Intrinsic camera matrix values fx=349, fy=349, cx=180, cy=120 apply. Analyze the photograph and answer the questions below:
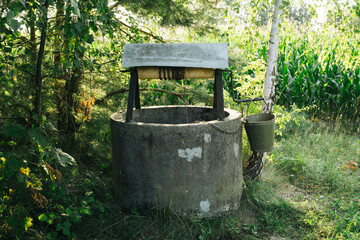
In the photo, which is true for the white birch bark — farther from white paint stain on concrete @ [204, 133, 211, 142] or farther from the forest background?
white paint stain on concrete @ [204, 133, 211, 142]

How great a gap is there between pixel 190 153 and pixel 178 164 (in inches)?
5.9

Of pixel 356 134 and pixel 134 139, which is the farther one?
pixel 356 134

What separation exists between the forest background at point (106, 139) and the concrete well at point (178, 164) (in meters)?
0.15

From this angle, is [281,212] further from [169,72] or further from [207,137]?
[169,72]

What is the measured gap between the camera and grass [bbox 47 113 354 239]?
3242 mm

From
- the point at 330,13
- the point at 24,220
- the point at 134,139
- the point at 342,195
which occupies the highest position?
the point at 330,13

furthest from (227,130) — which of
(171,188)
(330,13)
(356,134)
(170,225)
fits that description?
(356,134)

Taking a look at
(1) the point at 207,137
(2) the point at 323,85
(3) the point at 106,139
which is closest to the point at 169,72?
(1) the point at 207,137

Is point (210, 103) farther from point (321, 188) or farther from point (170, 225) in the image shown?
point (170, 225)

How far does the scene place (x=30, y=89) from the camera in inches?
151

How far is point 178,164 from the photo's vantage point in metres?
3.22

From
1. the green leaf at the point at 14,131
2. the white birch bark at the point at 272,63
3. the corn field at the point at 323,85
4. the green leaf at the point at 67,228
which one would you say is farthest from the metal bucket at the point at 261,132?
the corn field at the point at 323,85

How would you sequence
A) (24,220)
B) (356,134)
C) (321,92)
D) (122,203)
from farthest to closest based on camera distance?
(321,92) → (356,134) → (122,203) → (24,220)

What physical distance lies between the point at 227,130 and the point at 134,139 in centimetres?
90
